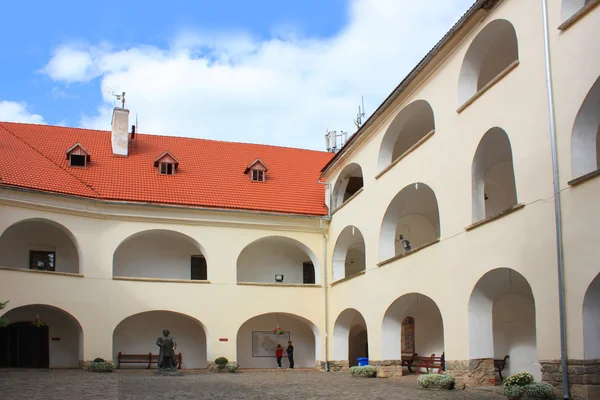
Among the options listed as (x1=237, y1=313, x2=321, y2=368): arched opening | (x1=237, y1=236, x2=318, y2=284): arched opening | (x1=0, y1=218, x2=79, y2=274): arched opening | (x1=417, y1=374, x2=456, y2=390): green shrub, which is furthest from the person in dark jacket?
(x1=417, y1=374, x2=456, y2=390): green shrub

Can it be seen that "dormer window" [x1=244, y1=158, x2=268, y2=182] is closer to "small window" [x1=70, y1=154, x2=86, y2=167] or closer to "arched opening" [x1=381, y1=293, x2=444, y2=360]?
"small window" [x1=70, y1=154, x2=86, y2=167]

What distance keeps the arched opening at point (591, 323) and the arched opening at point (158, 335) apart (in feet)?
47.7

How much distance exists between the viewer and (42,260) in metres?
Answer: 23.3

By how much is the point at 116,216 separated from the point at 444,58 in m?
11.7

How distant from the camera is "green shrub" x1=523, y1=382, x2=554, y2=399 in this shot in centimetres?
1171

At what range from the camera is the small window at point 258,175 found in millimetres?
26562

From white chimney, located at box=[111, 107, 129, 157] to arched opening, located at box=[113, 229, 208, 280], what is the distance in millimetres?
3557

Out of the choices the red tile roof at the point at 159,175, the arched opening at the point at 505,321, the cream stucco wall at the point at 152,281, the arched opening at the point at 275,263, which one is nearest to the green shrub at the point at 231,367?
the cream stucco wall at the point at 152,281

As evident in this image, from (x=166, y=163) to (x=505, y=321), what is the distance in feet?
42.4

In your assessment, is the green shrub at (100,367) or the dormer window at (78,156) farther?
the dormer window at (78,156)

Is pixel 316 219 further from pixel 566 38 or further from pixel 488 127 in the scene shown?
pixel 566 38

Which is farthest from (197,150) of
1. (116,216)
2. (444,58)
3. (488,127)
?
(488,127)

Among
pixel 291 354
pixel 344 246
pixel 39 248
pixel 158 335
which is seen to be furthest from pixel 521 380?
pixel 39 248

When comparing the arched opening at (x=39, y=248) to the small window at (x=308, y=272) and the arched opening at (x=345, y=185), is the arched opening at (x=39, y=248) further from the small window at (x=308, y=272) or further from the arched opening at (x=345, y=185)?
the arched opening at (x=345, y=185)
